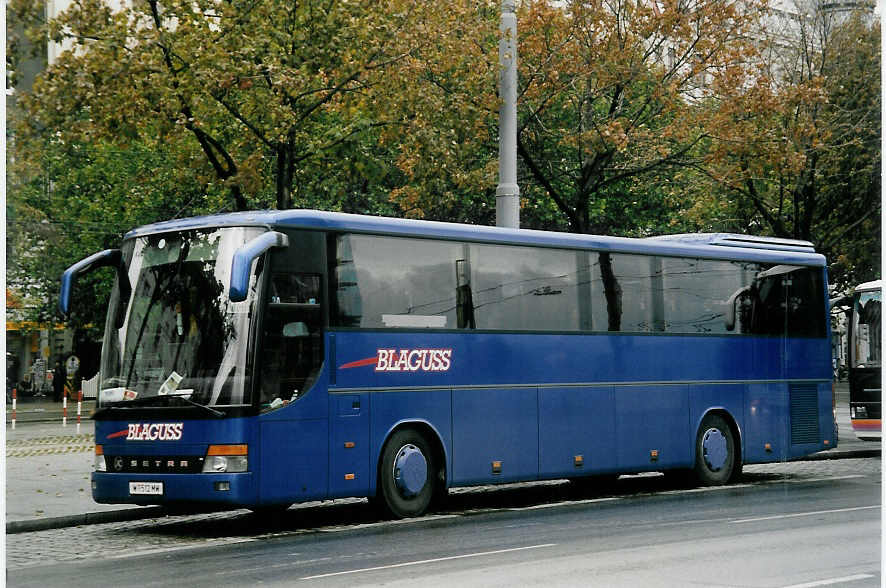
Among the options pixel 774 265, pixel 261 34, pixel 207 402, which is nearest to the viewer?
pixel 207 402

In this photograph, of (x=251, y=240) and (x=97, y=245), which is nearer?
(x=251, y=240)

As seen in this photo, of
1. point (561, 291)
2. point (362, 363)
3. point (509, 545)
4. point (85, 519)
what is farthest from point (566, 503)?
point (85, 519)

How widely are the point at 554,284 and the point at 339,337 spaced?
145 inches

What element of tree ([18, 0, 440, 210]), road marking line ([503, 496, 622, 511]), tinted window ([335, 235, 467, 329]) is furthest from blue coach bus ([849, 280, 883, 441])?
tinted window ([335, 235, 467, 329])

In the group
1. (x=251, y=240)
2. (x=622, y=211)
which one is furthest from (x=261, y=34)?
(x=622, y=211)

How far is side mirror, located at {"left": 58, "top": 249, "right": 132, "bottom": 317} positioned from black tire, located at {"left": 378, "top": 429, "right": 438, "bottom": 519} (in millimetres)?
3337

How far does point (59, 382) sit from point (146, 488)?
137 feet

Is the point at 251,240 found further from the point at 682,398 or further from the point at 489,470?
the point at 682,398

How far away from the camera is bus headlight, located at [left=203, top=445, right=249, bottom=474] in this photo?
44.0 feet

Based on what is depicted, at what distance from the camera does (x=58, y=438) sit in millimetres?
31484

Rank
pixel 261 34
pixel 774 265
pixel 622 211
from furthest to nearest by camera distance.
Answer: pixel 622 211
pixel 774 265
pixel 261 34

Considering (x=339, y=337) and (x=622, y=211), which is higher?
(x=622, y=211)

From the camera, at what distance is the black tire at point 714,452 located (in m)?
19.3

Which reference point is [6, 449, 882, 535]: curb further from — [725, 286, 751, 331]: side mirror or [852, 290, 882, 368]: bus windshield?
[852, 290, 882, 368]: bus windshield
